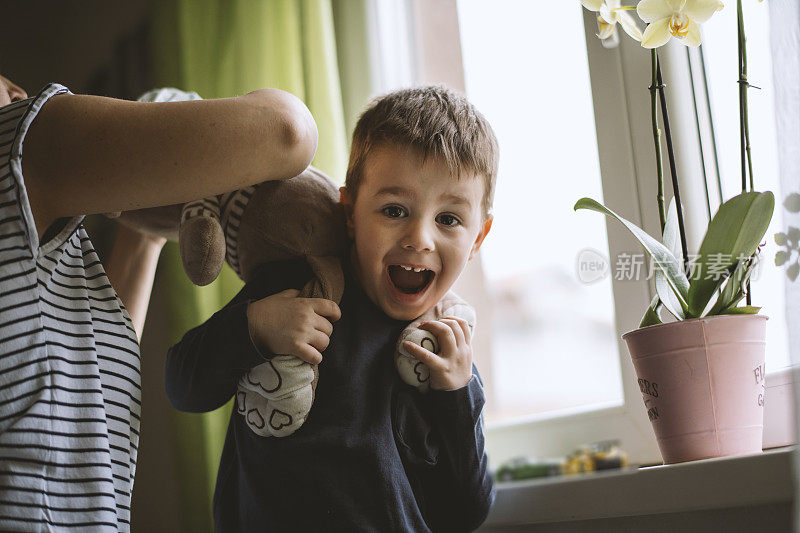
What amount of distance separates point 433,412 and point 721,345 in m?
0.36

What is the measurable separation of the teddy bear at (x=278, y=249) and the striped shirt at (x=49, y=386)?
15 centimetres

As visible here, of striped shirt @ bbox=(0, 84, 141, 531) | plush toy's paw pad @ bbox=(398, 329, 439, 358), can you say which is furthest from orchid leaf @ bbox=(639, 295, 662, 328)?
striped shirt @ bbox=(0, 84, 141, 531)

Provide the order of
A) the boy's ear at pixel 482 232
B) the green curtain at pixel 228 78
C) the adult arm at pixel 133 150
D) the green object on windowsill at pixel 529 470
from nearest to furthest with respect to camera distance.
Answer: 1. the adult arm at pixel 133 150
2. the boy's ear at pixel 482 232
3. the green object on windowsill at pixel 529 470
4. the green curtain at pixel 228 78

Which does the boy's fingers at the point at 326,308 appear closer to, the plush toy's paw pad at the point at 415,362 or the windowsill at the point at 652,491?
the plush toy's paw pad at the point at 415,362

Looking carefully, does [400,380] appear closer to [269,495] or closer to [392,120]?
[269,495]

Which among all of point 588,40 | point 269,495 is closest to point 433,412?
point 269,495

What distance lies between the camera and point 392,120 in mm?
882

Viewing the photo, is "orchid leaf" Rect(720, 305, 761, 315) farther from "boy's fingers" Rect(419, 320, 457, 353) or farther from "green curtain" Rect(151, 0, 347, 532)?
"green curtain" Rect(151, 0, 347, 532)

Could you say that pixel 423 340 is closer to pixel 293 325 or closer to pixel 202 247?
pixel 293 325

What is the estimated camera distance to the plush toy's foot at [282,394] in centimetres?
80

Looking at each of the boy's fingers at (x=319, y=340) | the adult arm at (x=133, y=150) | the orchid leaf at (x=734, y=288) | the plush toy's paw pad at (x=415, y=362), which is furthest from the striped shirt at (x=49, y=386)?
the orchid leaf at (x=734, y=288)

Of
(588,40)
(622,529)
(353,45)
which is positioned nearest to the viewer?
(622,529)

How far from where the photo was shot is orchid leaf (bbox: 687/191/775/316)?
81cm

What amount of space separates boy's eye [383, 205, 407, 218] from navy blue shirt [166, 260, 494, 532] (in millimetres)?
118
